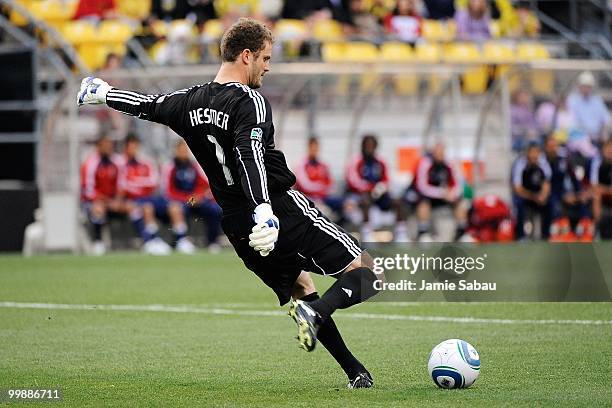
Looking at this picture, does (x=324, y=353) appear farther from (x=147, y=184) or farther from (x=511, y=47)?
(x=511, y=47)

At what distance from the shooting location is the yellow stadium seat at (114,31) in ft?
74.4

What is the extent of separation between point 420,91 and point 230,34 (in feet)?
46.1

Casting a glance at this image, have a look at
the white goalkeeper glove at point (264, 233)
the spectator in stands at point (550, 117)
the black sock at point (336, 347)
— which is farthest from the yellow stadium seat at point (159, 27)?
the white goalkeeper glove at point (264, 233)

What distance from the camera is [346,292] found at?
665 cm

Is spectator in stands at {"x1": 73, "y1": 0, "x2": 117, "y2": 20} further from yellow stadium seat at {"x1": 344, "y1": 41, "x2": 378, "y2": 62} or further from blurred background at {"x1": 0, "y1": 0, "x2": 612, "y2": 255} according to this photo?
yellow stadium seat at {"x1": 344, "y1": 41, "x2": 378, "y2": 62}

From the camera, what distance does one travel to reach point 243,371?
7836 millimetres

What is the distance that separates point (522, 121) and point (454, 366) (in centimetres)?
1411

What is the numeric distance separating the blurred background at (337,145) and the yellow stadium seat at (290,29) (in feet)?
1.20

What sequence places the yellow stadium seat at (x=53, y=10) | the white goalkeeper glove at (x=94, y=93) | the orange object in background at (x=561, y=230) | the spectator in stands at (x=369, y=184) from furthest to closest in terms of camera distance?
1. the yellow stadium seat at (x=53, y=10)
2. the orange object in background at (x=561, y=230)
3. the spectator in stands at (x=369, y=184)
4. the white goalkeeper glove at (x=94, y=93)

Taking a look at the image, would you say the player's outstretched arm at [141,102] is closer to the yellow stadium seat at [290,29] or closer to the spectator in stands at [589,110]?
the spectator in stands at [589,110]

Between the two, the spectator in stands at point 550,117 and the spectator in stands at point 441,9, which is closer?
the spectator in stands at point 550,117

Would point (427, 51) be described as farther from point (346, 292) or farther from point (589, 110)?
point (346, 292)

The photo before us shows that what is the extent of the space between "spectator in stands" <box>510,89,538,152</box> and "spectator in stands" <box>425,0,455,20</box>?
16.1 feet

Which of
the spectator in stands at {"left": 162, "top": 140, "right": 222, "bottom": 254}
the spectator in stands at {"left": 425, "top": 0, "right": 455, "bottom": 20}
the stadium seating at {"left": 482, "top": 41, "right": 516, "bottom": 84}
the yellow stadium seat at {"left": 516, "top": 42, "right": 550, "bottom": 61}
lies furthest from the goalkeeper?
the spectator in stands at {"left": 425, "top": 0, "right": 455, "bottom": 20}
